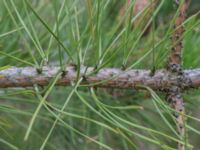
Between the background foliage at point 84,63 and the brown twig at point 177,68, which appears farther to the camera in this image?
the background foliage at point 84,63

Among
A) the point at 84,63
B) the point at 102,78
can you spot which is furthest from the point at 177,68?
the point at 84,63

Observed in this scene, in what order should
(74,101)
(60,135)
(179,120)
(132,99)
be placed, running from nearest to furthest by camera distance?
(179,120)
(132,99)
(74,101)
(60,135)

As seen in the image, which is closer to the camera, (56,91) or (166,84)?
(166,84)

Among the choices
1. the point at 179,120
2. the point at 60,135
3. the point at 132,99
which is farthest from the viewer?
the point at 60,135

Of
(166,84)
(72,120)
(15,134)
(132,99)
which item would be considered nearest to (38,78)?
(166,84)

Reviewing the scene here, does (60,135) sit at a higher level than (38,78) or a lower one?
lower

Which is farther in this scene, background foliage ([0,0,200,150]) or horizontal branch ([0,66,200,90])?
background foliage ([0,0,200,150])

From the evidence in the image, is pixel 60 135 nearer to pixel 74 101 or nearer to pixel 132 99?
pixel 74 101

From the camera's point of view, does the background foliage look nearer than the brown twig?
No
